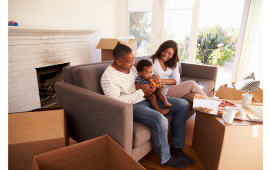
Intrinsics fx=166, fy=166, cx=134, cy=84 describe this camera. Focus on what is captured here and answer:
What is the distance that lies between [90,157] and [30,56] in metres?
1.92

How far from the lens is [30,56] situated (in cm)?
229

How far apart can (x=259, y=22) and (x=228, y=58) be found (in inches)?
38.8

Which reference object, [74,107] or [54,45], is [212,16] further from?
[74,107]

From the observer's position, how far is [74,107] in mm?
1396

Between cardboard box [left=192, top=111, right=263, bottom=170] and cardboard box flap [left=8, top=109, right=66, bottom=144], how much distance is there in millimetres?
1074

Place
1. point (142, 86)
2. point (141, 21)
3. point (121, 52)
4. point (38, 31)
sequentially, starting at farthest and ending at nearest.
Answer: point (141, 21), point (38, 31), point (142, 86), point (121, 52)

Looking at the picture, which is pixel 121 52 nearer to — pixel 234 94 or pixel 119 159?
pixel 119 159

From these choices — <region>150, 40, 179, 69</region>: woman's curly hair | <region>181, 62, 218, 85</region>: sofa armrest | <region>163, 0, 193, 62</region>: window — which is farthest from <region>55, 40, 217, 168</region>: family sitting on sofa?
<region>163, 0, 193, 62</region>: window

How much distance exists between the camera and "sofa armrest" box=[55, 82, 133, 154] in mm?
1079

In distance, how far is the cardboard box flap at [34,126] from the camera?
3.58ft

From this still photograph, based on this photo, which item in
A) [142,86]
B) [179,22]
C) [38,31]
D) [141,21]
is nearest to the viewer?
[142,86]

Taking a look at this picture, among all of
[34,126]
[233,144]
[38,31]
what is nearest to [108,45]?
[38,31]

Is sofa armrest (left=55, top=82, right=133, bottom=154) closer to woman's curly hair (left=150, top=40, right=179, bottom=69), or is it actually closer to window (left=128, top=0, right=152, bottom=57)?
woman's curly hair (left=150, top=40, right=179, bottom=69)

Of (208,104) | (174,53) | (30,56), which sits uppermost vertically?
(174,53)
